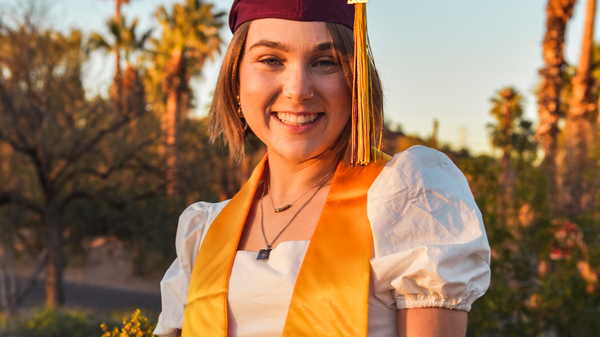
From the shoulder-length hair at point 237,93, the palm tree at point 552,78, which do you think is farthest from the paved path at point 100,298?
the shoulder-length hair at point 237,93

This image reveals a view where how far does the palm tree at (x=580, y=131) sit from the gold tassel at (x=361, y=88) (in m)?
10.7

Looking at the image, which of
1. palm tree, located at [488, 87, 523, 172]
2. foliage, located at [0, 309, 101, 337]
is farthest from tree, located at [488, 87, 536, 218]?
foliage, located at [0, 309, 101, 337]

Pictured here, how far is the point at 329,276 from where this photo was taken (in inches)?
49.9

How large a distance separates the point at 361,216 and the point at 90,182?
1250 cm

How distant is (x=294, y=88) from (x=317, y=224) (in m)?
0.37

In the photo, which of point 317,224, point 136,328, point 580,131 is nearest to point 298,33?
point 317,224

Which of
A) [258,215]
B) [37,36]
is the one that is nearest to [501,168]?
[258,215]

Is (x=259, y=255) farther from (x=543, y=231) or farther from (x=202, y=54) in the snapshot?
(x=202, y=54)

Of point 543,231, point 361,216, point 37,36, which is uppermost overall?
point 37,36

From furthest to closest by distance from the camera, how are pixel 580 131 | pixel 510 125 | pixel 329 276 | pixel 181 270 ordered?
pixel 510 125 < pixel 580 131 < pixel 181 270 < pixel 329 276

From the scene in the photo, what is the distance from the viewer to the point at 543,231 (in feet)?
22.3

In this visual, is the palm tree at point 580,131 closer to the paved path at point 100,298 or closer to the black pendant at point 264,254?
the black pendant at point 264,254

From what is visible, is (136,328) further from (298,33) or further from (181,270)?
(298,33)

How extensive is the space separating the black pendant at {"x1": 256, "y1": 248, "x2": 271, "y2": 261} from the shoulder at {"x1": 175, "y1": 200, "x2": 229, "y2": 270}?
1.27 ft
